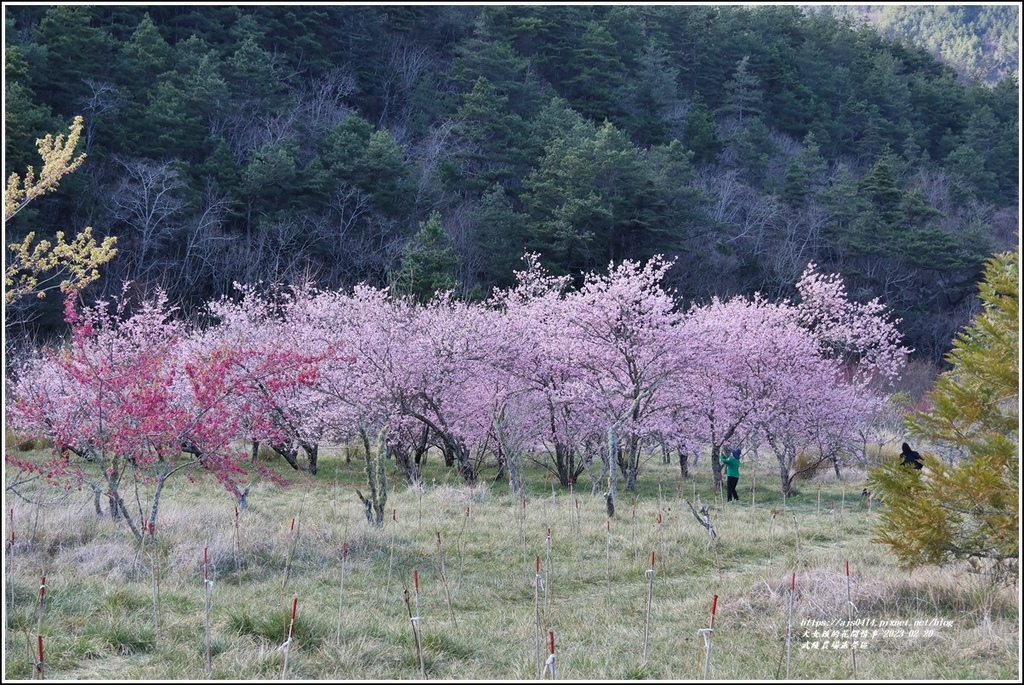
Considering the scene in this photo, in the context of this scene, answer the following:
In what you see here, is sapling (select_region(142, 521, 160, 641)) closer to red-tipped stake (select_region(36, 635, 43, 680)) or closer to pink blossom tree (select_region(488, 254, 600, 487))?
red-tipped stake (select_region(36, 635, 43, 680))

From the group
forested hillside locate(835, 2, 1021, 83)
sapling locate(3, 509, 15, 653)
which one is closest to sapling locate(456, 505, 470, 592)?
sapling locate(3, 509, 15, 653)

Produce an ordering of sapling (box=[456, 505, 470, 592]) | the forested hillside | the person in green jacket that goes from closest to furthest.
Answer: sapling (box=[456, 505, 470, 592]) < the person in green jacket < the forested hillside

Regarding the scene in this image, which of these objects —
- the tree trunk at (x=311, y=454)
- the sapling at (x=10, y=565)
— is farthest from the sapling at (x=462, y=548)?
the tree trunk at (x=311, y=454)

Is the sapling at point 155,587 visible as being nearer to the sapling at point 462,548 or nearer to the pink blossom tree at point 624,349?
the sapling at point 462,548

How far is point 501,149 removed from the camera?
35875 millimetres

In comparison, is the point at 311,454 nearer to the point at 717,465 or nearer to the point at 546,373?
the point at 546,373

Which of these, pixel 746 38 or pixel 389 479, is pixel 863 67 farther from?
pixel 389 479

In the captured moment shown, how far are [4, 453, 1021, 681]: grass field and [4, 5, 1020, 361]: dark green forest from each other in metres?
15.6

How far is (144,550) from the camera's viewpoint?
329 inches

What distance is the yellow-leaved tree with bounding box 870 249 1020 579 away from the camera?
21.9 feet

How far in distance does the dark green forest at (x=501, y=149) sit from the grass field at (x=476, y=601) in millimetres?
15560

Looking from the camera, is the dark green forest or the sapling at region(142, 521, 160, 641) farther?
the dark green forest

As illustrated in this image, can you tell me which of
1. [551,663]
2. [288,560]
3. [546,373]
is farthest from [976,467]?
[546,373]

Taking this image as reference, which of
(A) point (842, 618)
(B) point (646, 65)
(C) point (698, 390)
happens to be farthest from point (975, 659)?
(B) point (646, 65)
